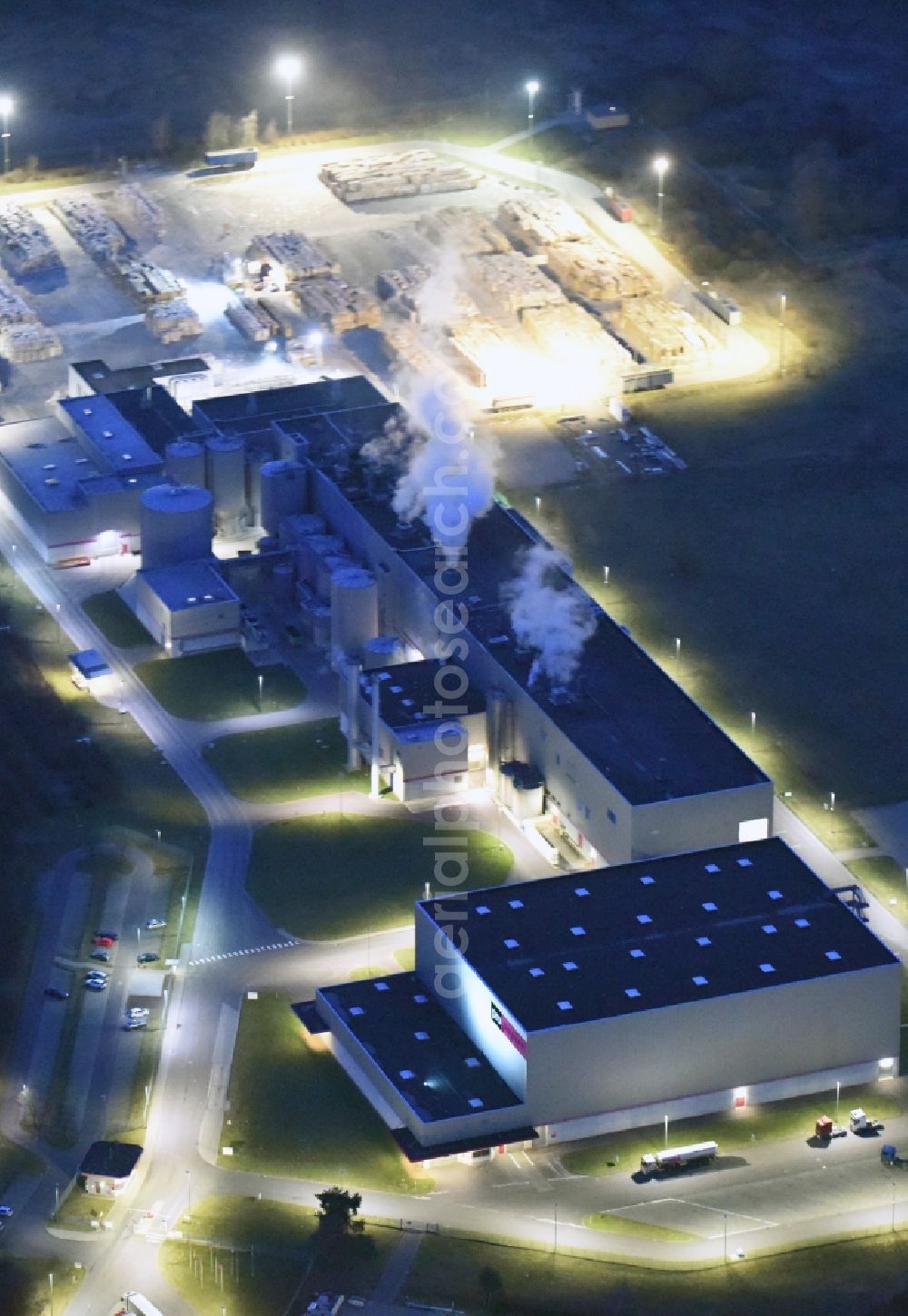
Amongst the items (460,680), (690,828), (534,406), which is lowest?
(690,828)

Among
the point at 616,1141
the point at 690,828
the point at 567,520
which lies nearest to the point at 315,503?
the point at 567,520

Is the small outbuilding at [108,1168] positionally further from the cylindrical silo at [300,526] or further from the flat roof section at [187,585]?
the cylindrical silo at [300,526]

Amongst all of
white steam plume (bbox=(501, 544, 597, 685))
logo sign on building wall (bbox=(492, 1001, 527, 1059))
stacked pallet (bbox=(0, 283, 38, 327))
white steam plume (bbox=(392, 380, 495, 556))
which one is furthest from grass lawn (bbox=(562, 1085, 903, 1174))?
stacked pallet (bbox=(0, 283, 38, 327))

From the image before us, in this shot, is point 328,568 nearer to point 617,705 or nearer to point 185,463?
point 185,463

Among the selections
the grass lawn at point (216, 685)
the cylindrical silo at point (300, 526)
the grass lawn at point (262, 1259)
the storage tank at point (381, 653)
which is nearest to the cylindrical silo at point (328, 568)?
the cylindrical silo at point (300, 526)

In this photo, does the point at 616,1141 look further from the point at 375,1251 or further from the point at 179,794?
the point at 179,794

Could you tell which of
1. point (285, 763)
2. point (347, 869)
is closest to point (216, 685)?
point (285, 763)
